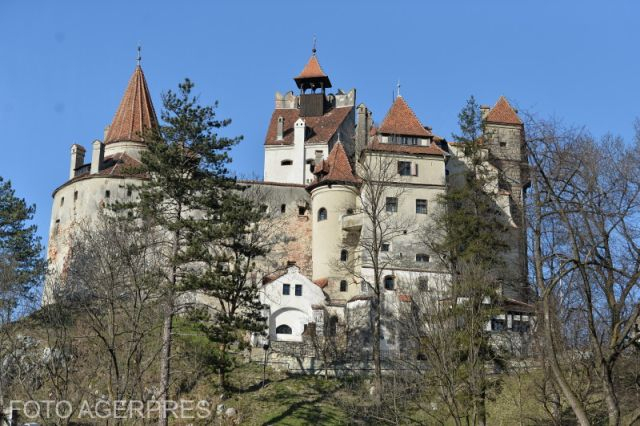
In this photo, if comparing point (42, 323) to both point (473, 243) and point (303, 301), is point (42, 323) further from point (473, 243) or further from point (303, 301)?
point (473, 243)

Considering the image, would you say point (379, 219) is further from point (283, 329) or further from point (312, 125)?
point (312, 125)

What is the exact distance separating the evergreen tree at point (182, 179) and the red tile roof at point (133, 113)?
964 inches

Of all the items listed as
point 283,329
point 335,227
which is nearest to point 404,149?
point 335,227

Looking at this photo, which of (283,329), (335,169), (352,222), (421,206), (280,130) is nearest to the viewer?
(283,329)

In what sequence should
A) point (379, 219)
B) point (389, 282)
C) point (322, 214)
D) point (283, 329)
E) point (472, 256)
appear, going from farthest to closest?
point (322, 214)
point (379, 219)
point (389, 282)
point (283, 329)
point (472, 256)

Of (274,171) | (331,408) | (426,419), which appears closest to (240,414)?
(331,408)

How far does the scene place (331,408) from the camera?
131ft

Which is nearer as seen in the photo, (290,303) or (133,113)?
(290,303)

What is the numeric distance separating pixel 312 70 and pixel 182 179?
35.7 m

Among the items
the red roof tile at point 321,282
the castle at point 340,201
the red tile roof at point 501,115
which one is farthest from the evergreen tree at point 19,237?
the red tile roof at point 501,115

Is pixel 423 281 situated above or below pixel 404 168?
below

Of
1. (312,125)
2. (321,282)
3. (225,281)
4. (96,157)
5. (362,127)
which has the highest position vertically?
(312,125)

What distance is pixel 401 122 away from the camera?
183ft

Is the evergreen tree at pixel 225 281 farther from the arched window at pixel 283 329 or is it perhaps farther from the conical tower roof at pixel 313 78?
the conical tower roof at pixel 313 78
